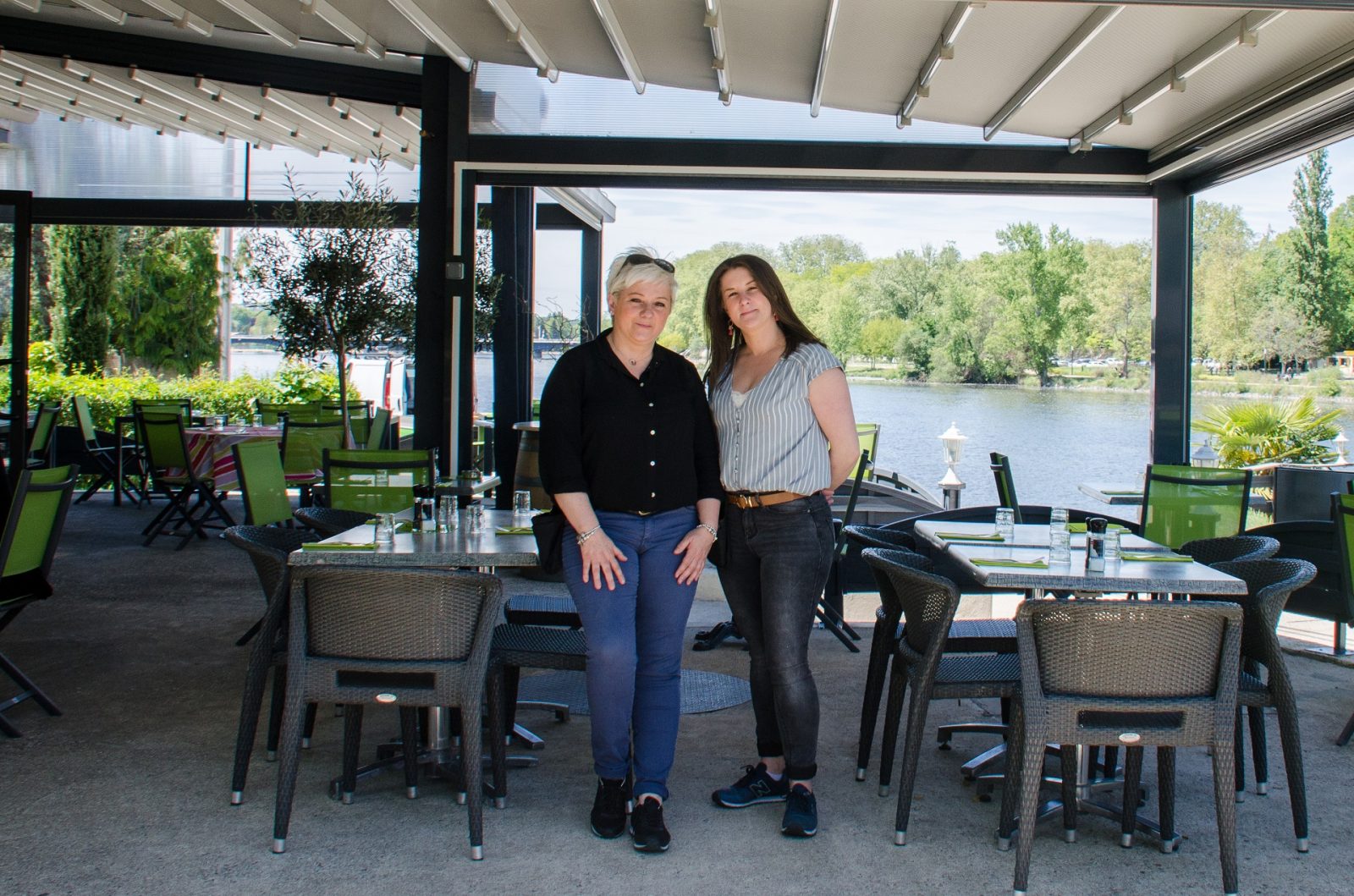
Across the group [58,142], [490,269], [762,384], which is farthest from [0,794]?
[58,142]

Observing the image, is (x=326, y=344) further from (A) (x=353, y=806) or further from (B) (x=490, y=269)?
(A) (x=353, y=806)

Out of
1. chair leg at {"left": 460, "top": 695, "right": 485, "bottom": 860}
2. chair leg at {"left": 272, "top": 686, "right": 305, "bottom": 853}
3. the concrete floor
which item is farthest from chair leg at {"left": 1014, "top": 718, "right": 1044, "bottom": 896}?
chair leg at {"left": 272, "top": 686, "right": 305, "bottom": 853}

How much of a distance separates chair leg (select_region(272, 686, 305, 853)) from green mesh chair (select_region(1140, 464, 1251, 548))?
14.4 feet

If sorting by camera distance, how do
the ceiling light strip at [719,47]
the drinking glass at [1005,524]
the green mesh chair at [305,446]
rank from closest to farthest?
the drinking glass at [1005,524]
the ceiling light strip at [719,47]
the green mesh chair at [305,446]

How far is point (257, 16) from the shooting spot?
609 centimetres

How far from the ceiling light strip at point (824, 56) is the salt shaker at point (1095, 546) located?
2402mm

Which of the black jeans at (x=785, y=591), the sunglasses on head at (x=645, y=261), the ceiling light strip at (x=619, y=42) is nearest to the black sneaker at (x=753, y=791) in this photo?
the black jeans at (x=785, y=591)

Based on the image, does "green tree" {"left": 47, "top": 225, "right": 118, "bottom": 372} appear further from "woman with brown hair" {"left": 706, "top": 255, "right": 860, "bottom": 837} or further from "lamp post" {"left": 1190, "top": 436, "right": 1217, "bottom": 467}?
"woman with brown hair" {"left": 706, "top": 255, "right": 860, "bottom": 837}

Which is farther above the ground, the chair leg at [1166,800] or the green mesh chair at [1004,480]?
the green mesh chair at [1004,480]

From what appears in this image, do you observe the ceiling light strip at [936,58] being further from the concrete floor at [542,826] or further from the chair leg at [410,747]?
the chair leg at [410,747]

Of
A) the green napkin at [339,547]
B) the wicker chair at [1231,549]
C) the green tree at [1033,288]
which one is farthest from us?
the green tree at [1033,288]

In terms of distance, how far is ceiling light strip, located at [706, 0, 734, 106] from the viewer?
5.08 meters

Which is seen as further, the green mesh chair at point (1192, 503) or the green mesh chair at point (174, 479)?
the green mesh chair at point (174, 479)

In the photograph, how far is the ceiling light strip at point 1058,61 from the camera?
4.71m
